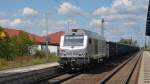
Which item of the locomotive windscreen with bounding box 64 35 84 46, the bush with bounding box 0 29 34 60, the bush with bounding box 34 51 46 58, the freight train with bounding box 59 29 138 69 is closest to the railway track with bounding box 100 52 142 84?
the freight train with bounding box 59 29 138 69

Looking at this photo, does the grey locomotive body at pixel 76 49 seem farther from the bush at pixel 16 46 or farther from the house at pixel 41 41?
the bush at pixel 16 46

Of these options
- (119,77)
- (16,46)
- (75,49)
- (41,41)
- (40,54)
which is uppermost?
(41,41)

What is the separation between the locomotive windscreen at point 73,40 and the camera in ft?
92.7

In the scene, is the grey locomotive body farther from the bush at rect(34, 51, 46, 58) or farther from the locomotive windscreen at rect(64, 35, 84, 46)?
the bush at rect(34, 51, 46, 58)

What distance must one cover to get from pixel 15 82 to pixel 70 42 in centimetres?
791

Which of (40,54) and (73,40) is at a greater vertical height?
(73,40)

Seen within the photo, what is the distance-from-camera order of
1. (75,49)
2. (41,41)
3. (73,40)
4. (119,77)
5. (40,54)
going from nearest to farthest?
(119,77), (75,49), (73,40), (40,54), (41,41)

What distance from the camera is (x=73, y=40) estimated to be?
2847 cm

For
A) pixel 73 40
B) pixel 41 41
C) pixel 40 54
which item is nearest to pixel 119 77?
pixel 73 40

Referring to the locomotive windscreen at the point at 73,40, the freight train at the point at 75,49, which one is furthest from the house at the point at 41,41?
the freight train at the point at 75,49

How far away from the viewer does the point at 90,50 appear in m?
29.2

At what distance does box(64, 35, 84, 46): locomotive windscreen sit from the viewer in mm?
28255

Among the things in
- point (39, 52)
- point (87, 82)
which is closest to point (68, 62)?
point (87, 82)

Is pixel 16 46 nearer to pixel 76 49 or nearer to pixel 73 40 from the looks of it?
pixel 73 40
